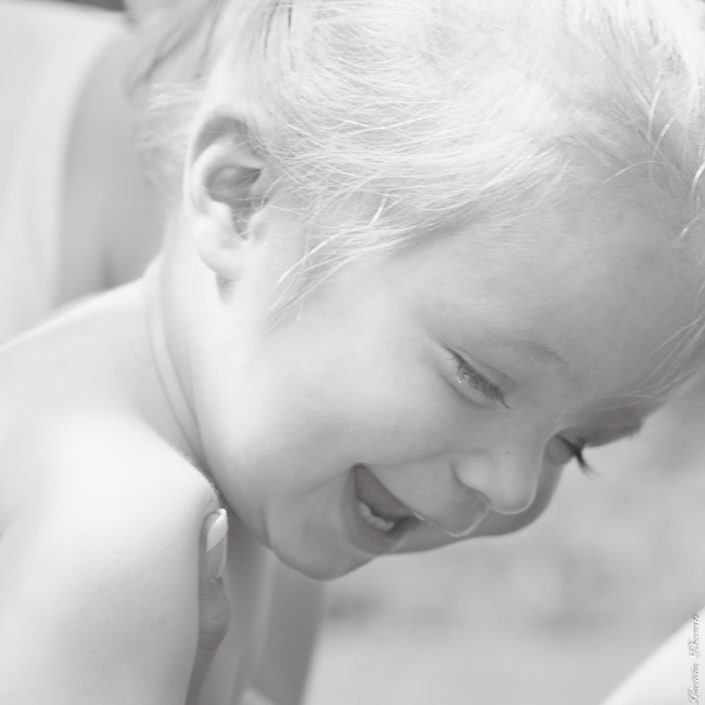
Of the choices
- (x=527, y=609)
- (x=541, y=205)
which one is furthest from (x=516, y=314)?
(x=527, y=609)

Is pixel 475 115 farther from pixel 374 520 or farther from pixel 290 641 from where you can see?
pixel 290 641

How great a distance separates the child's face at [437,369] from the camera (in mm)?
1195

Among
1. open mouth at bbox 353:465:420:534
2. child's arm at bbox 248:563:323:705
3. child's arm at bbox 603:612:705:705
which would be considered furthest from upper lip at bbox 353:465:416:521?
child's arm at bbox 248:563:323:705

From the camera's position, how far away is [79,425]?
1185 millimetres

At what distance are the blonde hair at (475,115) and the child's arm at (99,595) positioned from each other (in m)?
0.28

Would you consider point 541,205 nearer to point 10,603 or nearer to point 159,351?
point 159,351

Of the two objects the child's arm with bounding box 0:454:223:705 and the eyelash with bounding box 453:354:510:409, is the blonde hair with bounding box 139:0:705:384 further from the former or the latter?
the child's arm with bounding box 0:454:223:705

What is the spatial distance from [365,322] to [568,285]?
19cm

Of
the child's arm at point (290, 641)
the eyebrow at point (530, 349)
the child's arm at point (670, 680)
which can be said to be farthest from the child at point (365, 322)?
the child's arm at point (290, 641)

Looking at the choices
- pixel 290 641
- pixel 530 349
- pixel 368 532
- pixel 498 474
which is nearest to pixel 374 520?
pixel 368 532

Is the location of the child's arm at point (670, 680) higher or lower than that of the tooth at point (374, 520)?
lower

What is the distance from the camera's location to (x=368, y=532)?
1361 millimetres

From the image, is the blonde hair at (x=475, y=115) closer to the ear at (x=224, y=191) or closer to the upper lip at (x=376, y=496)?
the ear at (x=224, y=191)

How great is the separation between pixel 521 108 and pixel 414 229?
0.49ft
